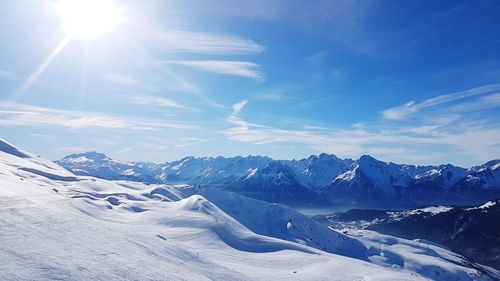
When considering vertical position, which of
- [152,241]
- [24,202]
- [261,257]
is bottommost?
[261,257]

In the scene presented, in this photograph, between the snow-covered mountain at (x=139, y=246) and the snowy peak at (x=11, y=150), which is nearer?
the snow-covered mountain at (x=139, y=246)

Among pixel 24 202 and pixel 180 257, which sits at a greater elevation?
pixel 24 202

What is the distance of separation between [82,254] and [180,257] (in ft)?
70.2

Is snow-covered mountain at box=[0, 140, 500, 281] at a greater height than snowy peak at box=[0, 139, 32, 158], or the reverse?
snowy peak at box=[0, 139, 32, 158]

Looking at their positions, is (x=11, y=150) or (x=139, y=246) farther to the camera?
(x=11, y=150)

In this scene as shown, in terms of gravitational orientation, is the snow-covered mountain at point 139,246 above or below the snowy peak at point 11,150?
below

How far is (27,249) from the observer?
108 feet

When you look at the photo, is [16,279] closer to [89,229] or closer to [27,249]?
→ [27,249]

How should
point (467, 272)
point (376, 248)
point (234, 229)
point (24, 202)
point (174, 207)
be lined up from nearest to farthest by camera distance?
point (24, 202), point (234, 229), point (174, 207), point (467, 272), point (376, 248)

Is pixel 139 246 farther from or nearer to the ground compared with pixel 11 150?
nearer to the ground

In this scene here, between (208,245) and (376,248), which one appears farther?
(376,248)

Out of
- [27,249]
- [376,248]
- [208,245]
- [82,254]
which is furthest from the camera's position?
[376,248]

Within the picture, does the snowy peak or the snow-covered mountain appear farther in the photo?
the snowy peak

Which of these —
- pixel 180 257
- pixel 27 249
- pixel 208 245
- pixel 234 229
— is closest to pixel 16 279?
pixel 27 249
